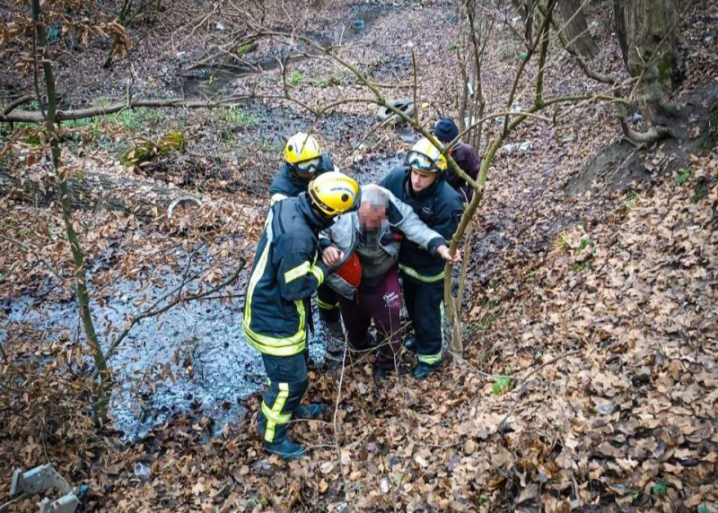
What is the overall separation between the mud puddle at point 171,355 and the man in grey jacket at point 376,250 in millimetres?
1152

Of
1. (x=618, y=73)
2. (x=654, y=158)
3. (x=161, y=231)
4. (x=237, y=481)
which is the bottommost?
(x=237, y=481)

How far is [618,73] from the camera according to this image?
35.3 feet

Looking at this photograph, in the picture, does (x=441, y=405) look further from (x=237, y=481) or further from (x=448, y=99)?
(x=448, y=99)

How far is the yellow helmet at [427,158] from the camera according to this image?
15.5 feet

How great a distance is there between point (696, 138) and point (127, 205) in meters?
8.09

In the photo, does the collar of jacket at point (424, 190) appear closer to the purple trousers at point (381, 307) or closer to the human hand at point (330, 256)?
the purple trousers at point (381, 307)

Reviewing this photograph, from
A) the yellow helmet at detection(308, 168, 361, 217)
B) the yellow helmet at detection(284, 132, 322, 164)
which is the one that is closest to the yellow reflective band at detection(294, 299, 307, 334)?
the yellow helmet at detection(308, 168, 361, 217)

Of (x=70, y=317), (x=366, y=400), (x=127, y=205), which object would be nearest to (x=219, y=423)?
(x=366, y=400)

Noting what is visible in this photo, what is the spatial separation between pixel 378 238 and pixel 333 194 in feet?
3.28

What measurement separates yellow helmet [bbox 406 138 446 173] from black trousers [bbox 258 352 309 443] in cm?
201

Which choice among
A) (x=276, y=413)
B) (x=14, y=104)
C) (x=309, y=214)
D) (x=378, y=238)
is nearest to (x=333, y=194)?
(x=309, y=214)

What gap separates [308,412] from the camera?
518 centimetres

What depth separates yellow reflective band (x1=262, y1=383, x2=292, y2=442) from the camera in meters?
4.56

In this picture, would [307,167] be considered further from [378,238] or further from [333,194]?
[333,194]
